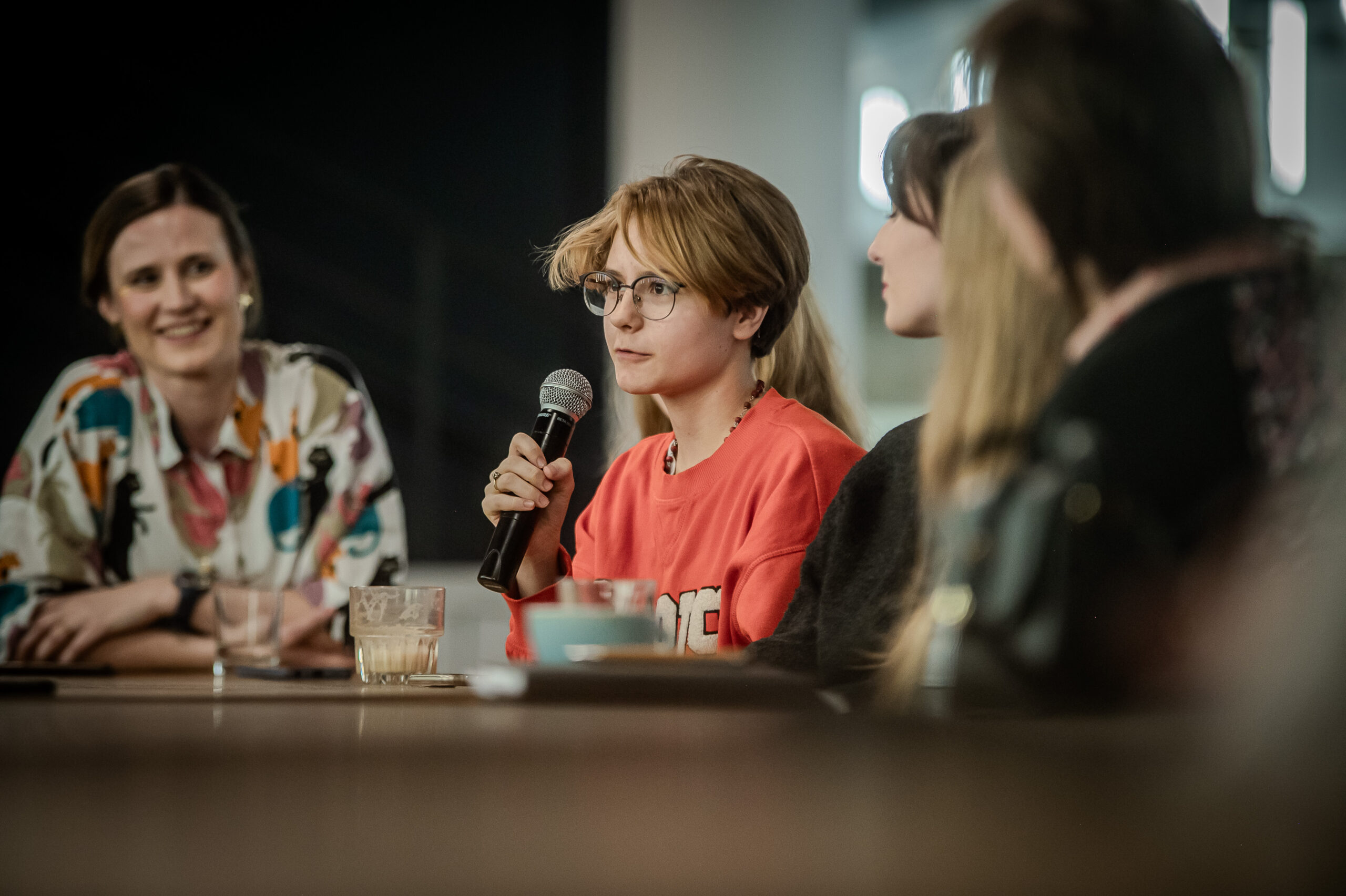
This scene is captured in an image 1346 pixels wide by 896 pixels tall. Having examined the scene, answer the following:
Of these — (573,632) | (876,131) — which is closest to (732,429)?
(876,131)

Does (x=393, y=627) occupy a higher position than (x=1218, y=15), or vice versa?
(x=1218, y=15)

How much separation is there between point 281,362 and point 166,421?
0.69ft

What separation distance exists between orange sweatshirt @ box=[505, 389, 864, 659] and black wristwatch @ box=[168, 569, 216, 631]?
761mm

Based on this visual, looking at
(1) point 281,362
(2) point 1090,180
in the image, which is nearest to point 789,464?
(2) point 1090,180

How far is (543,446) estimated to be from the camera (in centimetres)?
115

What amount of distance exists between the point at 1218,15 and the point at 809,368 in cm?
59

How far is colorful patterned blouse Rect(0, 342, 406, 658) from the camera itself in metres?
1.83

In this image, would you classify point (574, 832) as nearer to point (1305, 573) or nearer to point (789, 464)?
point (1305, 573)

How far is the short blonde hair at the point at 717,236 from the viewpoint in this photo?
4.05ft

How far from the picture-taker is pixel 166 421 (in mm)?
1879

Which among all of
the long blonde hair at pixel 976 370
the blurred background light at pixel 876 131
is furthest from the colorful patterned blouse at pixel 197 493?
the long blonde hair at pixel 976 370

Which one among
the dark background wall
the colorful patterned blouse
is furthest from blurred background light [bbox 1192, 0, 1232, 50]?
the colorful patterned blouse

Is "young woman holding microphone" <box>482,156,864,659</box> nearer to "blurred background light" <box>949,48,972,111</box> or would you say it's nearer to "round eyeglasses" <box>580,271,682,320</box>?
"round eyeglasses" <box>580,271,682,320</box>

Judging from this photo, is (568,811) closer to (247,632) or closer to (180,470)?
(247,632)
